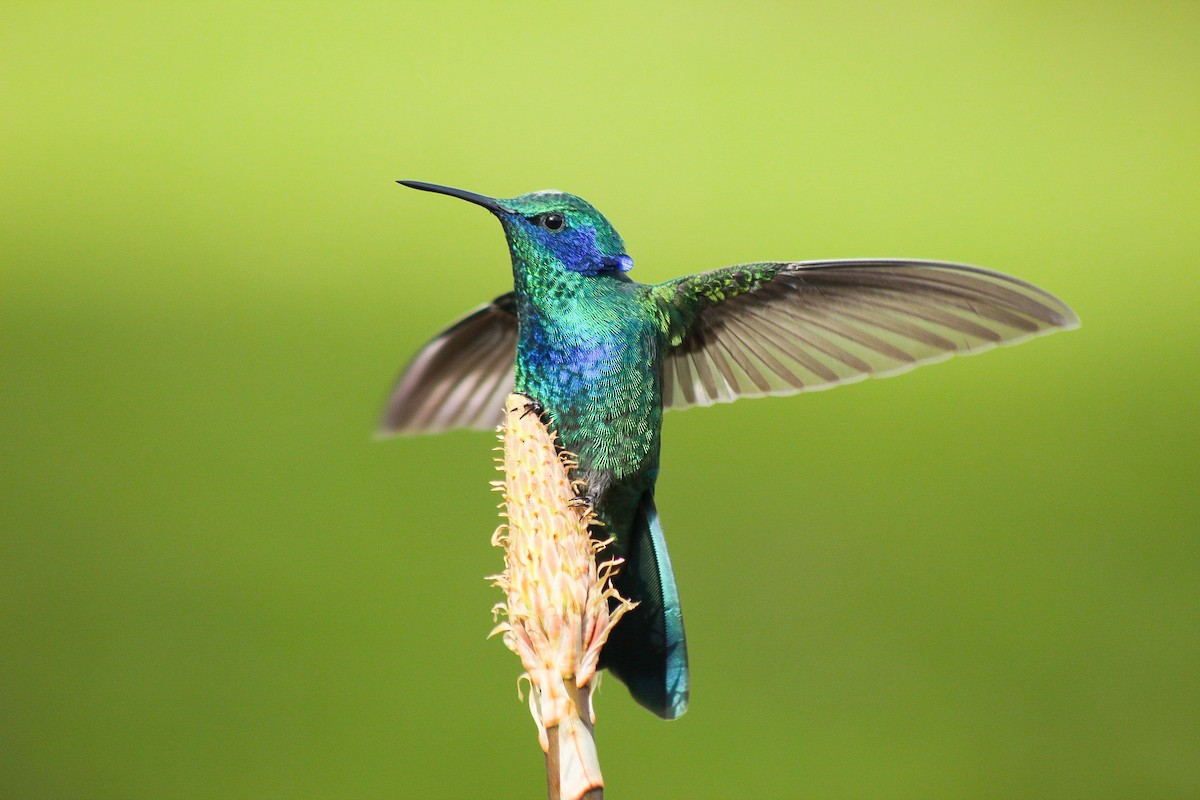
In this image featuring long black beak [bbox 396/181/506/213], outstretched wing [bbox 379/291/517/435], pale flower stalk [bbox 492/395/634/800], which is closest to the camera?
pale flower stalk [bbox 492/395/634/800]

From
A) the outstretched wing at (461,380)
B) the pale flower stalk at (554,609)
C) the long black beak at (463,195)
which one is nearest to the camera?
the pale flower stalk at (554,609)

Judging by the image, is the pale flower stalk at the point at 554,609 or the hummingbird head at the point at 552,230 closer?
the pale flower stalk at the point at 554,609

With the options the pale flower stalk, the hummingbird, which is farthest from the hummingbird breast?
the pale flower stalk

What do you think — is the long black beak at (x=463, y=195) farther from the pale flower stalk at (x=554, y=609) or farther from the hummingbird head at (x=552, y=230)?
the pale flower stalk at (x=554, y=609)

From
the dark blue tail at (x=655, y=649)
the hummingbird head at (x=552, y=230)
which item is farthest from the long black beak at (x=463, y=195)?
the dark blue tail at (x=655, y=649)

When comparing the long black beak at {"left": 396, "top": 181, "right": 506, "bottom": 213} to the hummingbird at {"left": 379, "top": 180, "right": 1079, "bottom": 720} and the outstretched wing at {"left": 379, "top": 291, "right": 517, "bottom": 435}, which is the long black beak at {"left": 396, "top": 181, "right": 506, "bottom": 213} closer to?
the hummingbird at {"left": 379, "top": 180, "right": 1079, "bottom": 720}

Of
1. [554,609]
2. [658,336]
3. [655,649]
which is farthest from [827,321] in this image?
[554,609]

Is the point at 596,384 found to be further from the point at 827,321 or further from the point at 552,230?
the point at 827,321
